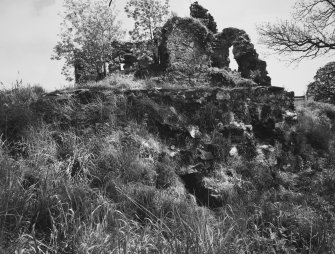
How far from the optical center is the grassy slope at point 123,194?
3.88 metres

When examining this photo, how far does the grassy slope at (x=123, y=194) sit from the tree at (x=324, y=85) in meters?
10.5

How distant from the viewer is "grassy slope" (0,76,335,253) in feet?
Answer: 12.7

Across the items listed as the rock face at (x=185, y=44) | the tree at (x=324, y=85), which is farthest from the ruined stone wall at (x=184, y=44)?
the tree at (x=324, y=85)

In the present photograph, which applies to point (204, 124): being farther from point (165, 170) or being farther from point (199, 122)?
point (165, 170)

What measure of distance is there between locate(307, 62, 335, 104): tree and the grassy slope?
412 inches

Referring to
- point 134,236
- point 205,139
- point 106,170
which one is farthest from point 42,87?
point 134,236

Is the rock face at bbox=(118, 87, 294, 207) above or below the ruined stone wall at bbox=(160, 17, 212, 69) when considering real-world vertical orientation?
below

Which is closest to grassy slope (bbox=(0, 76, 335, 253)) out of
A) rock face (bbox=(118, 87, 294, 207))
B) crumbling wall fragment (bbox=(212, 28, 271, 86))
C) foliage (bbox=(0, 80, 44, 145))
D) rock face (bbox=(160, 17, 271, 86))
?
foliage (bbox=(0, 80, 44, 145))

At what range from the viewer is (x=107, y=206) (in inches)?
177

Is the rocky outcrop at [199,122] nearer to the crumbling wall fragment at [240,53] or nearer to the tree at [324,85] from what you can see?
the crumbling wall fragment at [240,53]

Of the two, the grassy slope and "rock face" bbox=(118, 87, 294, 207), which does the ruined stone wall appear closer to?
"rock face" bbox=(118, 87, 294, 207)

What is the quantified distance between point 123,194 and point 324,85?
16.9 metres

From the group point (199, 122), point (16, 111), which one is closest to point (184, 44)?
point (199, 122)

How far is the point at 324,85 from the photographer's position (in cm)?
1870
